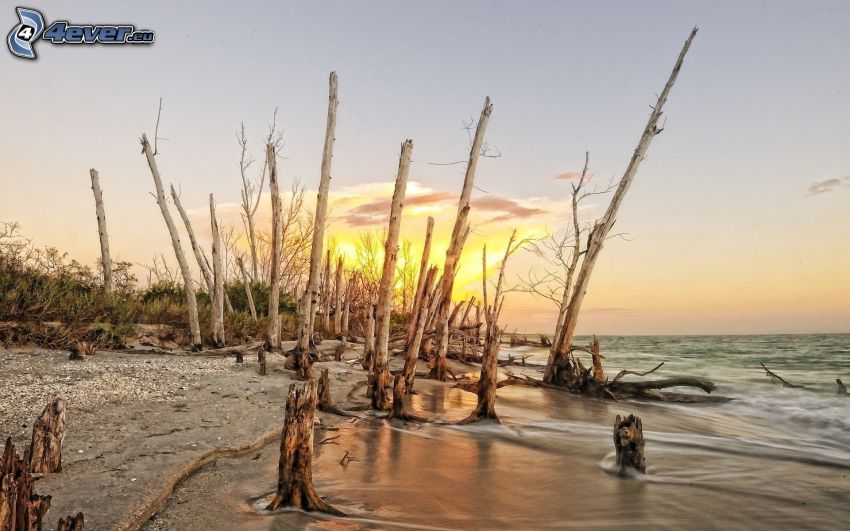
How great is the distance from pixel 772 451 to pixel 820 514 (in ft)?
11.0

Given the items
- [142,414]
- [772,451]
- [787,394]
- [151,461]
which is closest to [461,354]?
[787,394]

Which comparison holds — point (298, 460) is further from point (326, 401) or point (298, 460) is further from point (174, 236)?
point (174, 236)

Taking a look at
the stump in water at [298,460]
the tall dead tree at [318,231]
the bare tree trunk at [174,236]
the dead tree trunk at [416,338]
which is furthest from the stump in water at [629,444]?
the bare tree trunk at [174,236]

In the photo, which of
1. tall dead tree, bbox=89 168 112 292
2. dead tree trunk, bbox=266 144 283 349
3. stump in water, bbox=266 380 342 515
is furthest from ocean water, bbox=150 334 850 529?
tall dead tree, bbox=89 168 112 292

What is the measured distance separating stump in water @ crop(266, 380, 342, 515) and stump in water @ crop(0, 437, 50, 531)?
5.22 ft

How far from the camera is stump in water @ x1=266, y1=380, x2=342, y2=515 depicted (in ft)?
13.4

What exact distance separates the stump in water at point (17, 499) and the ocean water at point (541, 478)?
1059 mm

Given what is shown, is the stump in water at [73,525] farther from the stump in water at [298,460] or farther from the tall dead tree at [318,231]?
the tall dead tree at [318,231]

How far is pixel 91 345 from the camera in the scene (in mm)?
10328

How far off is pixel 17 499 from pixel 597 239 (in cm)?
1143

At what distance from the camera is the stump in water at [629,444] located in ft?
19.4

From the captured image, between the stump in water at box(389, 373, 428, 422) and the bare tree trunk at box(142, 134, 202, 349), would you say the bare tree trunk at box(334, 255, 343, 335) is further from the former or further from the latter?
the stump in water at box(389, 373, 428, 422)

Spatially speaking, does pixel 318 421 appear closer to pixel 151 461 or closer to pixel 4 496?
pixel 151 461

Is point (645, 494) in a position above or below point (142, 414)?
below
